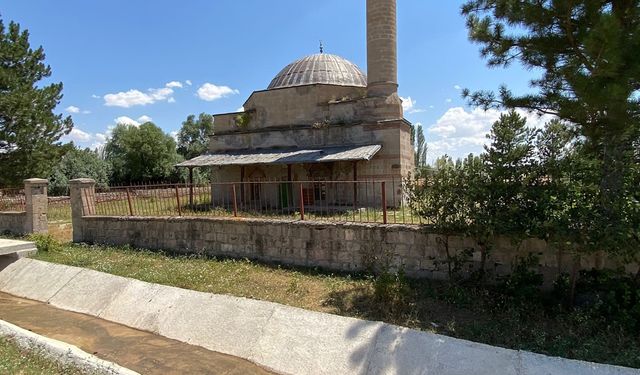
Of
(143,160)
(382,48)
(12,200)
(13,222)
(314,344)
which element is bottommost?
(314,344)

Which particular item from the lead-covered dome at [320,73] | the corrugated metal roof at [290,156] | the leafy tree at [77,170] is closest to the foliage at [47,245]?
the corrugated metal roof at [290,156]

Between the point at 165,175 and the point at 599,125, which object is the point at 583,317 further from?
the point at 165,175

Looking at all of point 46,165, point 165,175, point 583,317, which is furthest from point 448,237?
point 165,175

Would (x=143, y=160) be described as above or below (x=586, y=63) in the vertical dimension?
above

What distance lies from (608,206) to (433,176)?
7.38ft

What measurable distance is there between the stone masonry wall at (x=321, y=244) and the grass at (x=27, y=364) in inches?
171

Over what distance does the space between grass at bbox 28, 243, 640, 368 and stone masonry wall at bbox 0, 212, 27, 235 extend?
19.1 feet

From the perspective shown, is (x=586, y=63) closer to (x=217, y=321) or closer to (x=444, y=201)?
(x=444, y=201)

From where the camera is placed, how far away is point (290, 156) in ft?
51.3

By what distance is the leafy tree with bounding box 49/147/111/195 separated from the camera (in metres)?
30.9

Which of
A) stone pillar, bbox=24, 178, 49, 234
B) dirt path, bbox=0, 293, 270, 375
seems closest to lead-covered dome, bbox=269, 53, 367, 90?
stone pillar, bbox=24, 178, 49, 234

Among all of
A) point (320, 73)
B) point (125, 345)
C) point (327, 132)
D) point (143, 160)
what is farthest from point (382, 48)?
point (143, 160)

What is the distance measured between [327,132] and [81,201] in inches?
358

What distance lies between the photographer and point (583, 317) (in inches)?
186
